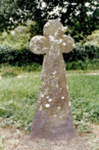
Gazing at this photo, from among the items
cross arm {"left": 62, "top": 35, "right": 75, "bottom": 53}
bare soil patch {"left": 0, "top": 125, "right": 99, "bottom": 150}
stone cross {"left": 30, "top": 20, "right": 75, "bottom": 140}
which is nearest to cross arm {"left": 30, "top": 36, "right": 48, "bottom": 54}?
stone cross {"left": 30, "top": 20, "right": 75, "bottom": 140}

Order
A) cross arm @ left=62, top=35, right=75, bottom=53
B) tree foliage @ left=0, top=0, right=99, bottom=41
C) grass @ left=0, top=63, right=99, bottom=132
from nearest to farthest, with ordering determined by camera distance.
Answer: cross arm @ left=62, top=35, right=75, bottom=53 → grass @ left=0, top=63, right=99, bottom=132 → tree foliage @ left=0, top=0, right=99, bottom=41

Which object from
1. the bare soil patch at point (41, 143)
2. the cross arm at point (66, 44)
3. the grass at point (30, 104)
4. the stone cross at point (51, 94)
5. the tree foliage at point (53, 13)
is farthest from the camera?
the tree foliage at point (53, 13)

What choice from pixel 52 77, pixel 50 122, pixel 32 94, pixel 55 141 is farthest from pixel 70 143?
pixel 32 94

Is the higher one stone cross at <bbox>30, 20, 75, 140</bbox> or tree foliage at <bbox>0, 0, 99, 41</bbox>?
tree foliage at <bbox>0, 0, 99, 41</bbox>

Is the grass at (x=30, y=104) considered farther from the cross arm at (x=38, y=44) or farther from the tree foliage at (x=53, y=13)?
the tree foliage at (x=53, y=13)

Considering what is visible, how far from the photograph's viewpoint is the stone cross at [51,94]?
3.75 metres

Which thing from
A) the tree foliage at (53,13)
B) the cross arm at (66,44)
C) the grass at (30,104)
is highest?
the tree foliage at (53,13)

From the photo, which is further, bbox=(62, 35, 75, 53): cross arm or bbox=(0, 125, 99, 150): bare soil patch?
bbox=(62, 35, 75, 53): cross arm

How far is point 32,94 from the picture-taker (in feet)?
20.7

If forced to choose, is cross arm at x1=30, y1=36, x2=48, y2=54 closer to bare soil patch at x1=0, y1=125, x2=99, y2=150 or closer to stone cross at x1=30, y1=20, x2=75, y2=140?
stone cross at x1=30, y1=20, x2=75, y2=140

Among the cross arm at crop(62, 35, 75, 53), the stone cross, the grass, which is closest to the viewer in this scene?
the stone cross

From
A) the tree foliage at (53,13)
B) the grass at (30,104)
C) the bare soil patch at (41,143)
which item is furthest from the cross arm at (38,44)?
the tree foliage at (53,13)

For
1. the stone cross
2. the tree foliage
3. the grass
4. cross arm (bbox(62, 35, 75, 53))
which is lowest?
the grass

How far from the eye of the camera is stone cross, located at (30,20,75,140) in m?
3.75
